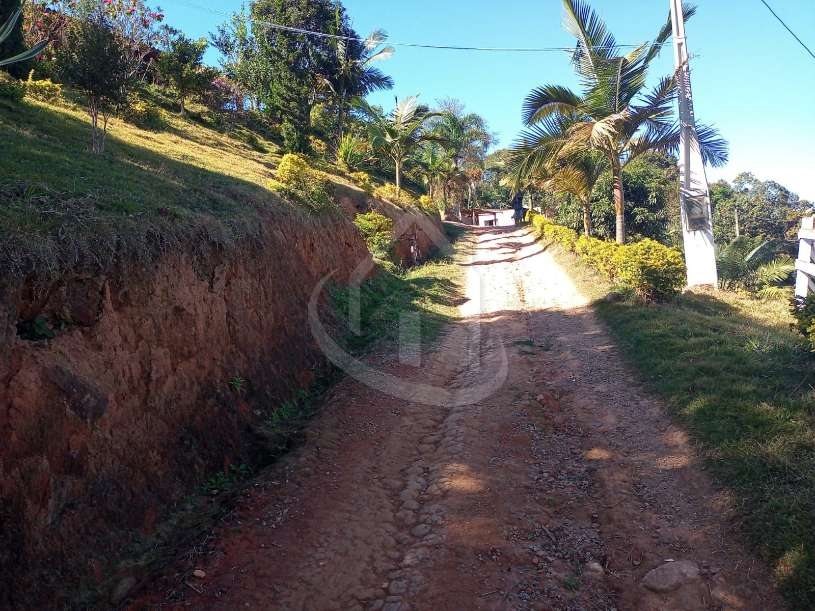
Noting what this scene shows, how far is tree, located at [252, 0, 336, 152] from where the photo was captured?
79.3 ft

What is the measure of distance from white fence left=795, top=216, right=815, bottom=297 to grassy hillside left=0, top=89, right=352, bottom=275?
10.3 m

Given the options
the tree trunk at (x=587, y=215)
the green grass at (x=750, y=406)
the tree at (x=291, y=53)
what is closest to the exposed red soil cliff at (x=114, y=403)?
the green grass at (x=750, y=406)

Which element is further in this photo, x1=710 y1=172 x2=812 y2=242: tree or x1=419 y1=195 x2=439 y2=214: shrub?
x1=710 y1=172 x2=812 y2=242: tree

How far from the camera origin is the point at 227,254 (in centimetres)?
727

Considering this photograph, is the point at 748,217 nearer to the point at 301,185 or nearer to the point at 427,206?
the point at 427,206

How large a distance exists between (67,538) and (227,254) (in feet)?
13.9

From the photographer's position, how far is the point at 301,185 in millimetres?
12578

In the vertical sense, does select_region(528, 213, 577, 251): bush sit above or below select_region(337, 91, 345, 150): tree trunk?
below

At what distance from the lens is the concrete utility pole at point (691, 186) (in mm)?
12844

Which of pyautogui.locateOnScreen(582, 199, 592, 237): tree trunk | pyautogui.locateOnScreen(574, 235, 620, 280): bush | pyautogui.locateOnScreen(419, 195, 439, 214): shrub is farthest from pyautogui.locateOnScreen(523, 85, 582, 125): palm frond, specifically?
pyautogui.locateOnScreen(419, 195, 439, 214): shrub

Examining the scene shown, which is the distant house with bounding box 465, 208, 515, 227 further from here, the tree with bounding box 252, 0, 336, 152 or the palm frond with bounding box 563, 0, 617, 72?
the palm frond with bounding box 563, 0, 617, 72

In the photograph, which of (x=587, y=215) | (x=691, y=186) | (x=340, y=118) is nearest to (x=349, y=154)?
(x=340, y=118)

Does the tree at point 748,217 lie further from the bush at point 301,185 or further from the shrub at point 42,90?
the shrub at point 42,90

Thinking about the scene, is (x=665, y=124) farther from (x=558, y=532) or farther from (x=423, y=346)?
(x=558, y=532)
